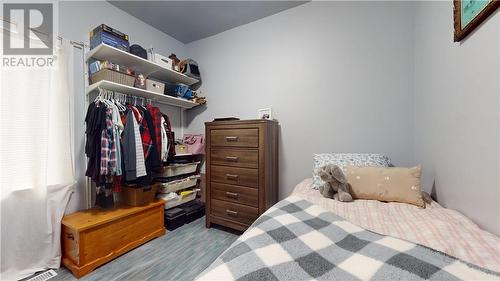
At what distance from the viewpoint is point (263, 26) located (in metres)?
2.36

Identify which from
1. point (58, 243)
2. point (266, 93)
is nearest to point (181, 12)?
point (266, 93)

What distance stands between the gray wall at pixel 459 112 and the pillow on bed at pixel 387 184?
0.18 m

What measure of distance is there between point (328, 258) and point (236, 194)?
141 centimetres

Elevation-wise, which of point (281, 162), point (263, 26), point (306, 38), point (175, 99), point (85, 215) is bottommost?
point (85, 215)

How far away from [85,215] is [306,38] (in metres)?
2.70

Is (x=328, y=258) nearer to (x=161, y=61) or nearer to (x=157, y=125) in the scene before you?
(x=157, y=125)

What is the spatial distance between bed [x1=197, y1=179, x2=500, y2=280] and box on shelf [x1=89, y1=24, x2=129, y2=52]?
2028 mm

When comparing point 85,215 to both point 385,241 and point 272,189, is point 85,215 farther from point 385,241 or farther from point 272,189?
point 385,241

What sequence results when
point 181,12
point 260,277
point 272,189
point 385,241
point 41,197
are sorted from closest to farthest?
point 260,277
point 385,241
point 41,197
point 272,189
point 181,12

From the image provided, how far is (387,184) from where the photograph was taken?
4.27ft

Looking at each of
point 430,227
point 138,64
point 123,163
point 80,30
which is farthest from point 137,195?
point 430,227

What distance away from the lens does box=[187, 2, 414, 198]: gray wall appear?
1765mm

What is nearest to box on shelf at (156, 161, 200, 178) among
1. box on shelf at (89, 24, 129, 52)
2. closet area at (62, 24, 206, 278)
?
closet area at (62, 24, 206, 278)

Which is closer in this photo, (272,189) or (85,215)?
(85,215)
